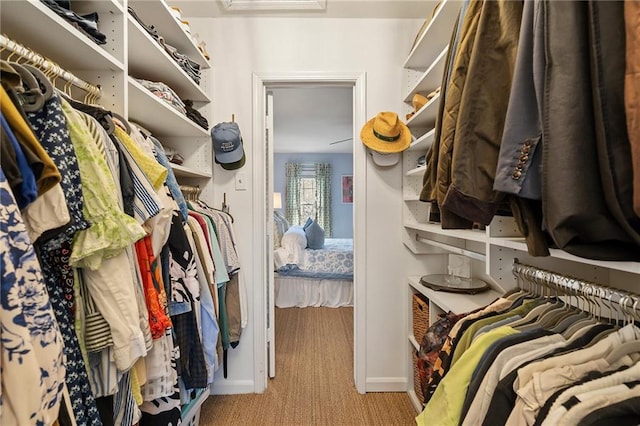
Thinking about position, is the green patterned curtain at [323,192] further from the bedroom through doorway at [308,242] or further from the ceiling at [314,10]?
the ceiling at [314,10]

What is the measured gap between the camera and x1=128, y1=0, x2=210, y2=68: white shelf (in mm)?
1438

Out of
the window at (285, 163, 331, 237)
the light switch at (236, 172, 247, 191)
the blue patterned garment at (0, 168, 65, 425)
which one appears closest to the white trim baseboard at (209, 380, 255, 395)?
the light switch at (236, 172, 247, 191)

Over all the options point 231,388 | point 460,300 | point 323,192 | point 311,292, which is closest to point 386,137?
point 460,300

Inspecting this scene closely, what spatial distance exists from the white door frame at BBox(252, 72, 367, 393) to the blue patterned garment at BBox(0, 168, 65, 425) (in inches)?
58.7

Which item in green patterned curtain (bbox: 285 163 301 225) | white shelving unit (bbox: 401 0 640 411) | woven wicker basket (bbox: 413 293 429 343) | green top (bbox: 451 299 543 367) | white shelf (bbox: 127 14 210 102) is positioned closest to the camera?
green top (bbox: 451 299 543 367)

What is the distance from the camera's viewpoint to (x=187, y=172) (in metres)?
1.69

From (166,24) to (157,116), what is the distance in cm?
46

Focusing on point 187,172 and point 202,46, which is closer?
point 187,172

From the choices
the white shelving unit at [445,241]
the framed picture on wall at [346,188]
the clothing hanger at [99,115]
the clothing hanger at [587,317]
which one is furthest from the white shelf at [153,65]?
the framed picture on wall at [346,188]

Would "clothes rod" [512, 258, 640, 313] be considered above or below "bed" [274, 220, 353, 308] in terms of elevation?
above

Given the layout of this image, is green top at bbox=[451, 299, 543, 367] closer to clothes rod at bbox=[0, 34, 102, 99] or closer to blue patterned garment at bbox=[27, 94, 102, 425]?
blue patterned garment at bbox=[27, 94, 102, 425]

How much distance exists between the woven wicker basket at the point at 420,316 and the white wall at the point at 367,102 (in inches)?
5.9

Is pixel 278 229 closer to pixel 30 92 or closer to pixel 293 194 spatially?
pixel 293 194

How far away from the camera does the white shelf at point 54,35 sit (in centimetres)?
81
